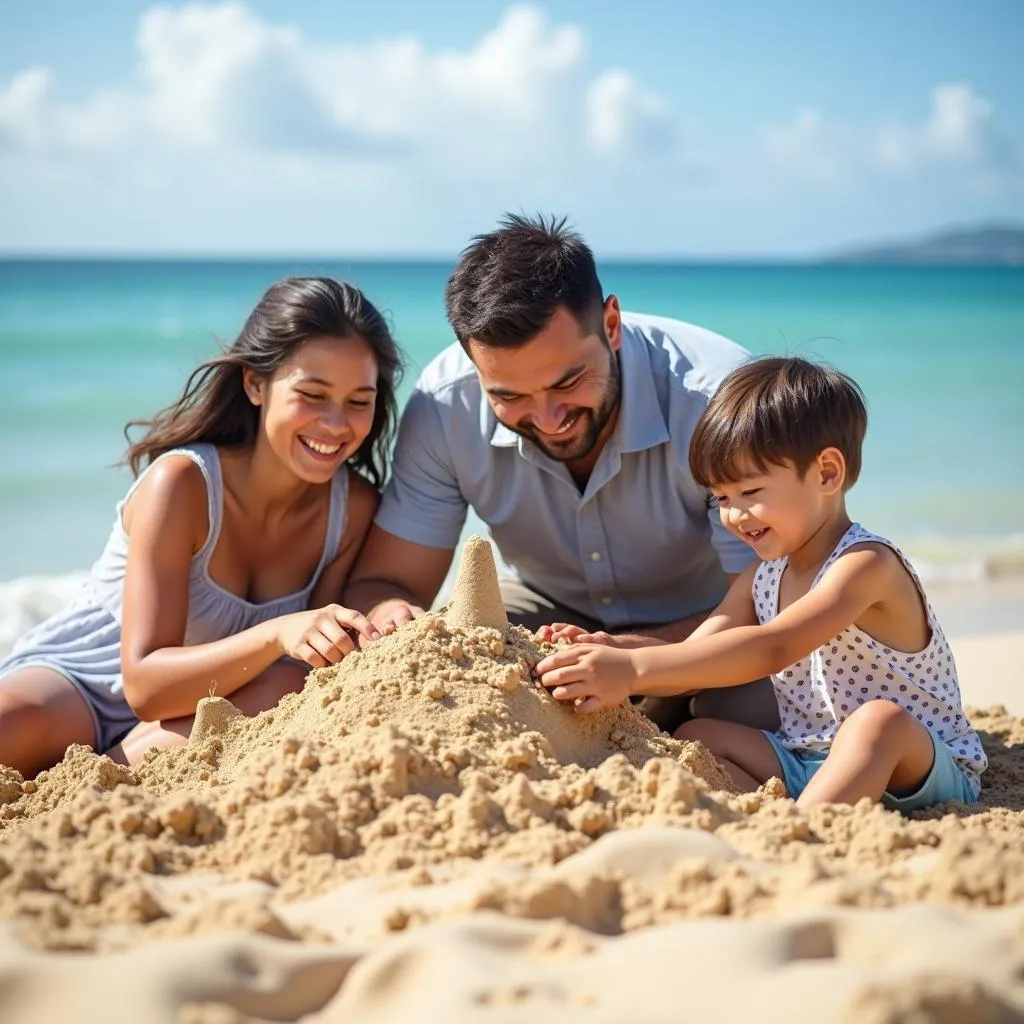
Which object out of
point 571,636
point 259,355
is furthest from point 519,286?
point 571,636

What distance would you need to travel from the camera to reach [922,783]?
287cm

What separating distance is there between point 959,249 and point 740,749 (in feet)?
181

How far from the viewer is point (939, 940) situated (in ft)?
5.54

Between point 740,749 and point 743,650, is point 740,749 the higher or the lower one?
the lower one

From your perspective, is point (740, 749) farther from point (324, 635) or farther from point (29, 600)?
point (29, 600)

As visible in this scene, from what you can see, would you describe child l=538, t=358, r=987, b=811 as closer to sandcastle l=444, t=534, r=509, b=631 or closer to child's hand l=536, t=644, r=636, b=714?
child's hand l=536, t=644, r=636, b=714

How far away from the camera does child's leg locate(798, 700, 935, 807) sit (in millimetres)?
2676

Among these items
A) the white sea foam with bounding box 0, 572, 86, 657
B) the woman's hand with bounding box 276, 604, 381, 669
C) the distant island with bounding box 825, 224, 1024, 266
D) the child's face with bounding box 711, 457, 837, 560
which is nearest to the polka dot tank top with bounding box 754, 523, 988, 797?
the child's face with bounding box 711, 457, 837, 560

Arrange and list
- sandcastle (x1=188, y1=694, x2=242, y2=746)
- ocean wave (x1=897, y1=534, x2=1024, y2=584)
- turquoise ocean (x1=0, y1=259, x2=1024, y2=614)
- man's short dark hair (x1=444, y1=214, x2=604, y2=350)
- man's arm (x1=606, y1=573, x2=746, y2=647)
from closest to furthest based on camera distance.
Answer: sandcastle (x1=188, y1=694, x2=242, y2=746) → man's arm (x1=606, y1=573, x2=746, y2=647) → man's short dark hair (x1=444, y1=214, x2=604, y2=350) → ocean wave (x1=897, y1=534, x2=1024, y2=584) → turquoise ocean (x1=0, y1=259, x2=1024, y2=614)

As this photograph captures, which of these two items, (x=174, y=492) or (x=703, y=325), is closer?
(x=174, y=492)

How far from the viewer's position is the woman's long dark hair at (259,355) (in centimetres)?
370

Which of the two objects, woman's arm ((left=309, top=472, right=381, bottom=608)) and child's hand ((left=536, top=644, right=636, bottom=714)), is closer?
child's hand ((left=536, top=644, right=636, bottom=714))

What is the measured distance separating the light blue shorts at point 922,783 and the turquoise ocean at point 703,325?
109 cm

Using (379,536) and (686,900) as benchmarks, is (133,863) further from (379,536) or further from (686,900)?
(379,536)
